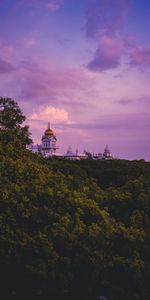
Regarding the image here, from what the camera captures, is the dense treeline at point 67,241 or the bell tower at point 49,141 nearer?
the dense treeline at point 67,241

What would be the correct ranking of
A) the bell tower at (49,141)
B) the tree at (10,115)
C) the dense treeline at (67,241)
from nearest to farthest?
the dense treeline at (67,241)
the tree at (10,115)
the bell tower at (49,141)

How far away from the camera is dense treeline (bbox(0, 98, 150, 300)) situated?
19203 mm

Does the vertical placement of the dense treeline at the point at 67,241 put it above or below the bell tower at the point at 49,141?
below

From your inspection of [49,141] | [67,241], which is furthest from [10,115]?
[49,141]

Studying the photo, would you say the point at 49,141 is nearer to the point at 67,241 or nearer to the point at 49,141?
the point at 49,141

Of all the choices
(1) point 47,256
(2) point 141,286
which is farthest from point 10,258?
(2) point 141,286

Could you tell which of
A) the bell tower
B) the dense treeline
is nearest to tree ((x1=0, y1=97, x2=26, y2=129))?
the dense treeline

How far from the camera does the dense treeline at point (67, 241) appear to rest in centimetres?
1920

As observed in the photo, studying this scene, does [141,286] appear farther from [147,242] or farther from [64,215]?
[64,215]

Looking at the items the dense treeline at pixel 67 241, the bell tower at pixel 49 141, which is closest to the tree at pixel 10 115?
the dense treeline at pixel 67 241

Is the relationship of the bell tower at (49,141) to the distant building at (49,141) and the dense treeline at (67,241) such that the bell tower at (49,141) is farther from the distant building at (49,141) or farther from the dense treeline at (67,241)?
the dense treeline at (67,241)

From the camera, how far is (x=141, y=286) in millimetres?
20031

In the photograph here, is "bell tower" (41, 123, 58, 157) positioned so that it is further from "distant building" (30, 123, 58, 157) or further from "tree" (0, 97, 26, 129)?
"tree" (0, 97, 26, 129)

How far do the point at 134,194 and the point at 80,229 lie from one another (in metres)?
5.22
